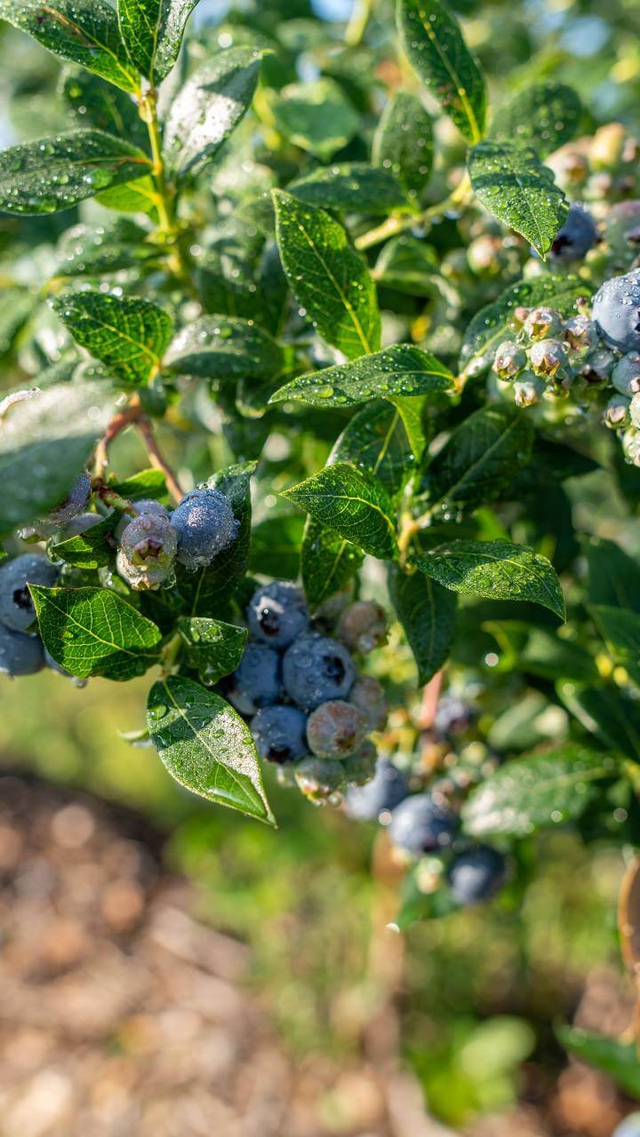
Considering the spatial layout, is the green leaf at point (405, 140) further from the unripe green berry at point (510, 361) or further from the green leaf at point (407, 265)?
the unripe green berry at point (510, 361)

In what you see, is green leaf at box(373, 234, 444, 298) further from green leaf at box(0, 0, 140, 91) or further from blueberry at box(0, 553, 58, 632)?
blueberry at box(0, 553, 58, 632)

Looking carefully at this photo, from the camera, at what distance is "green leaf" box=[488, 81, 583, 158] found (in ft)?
3.12

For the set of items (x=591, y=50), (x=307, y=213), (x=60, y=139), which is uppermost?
(x=60, y=139)

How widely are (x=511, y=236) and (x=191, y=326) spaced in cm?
36

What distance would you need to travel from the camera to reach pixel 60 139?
0.78m

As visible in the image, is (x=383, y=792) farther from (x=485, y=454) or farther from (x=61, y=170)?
(x=61, y=170)

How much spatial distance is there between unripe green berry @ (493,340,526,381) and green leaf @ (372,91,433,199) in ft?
1.12

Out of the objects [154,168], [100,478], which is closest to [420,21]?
[154,168]

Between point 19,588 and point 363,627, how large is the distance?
1.00 ft

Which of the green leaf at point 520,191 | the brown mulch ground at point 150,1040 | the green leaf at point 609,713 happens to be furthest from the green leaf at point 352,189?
the brown mulch ground at point 150,1040

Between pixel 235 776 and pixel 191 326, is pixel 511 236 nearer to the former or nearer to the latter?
pixel 191 326

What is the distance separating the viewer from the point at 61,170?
30.1 inches

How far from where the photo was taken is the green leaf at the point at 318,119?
1083 mm

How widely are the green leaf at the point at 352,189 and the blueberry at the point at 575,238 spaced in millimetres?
167
